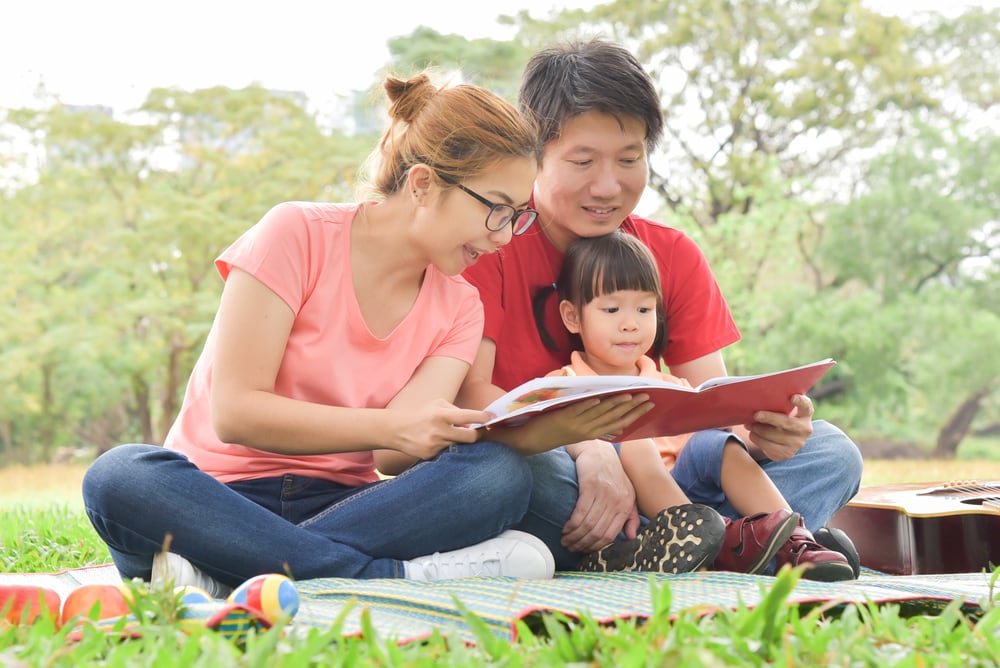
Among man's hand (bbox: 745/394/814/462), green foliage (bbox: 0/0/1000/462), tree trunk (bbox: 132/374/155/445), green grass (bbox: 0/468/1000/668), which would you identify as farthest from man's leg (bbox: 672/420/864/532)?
tree trunk (bbox: 132/374/155/445)

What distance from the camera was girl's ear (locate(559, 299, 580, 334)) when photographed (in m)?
2.77

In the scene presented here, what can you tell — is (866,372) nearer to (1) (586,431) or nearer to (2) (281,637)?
(1) (586,431)

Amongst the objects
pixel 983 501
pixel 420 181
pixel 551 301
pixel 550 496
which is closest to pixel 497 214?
pixel 420 181

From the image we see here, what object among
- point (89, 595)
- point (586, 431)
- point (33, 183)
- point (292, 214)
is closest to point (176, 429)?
point (292, 214)

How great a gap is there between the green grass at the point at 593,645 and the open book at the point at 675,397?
1.82 ft

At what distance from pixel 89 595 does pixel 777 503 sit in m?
1.59

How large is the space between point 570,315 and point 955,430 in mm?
11203

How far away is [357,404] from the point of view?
2.38 metres

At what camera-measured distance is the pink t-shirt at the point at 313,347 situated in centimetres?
230

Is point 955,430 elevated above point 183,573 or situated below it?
below

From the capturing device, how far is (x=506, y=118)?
238 centimetres

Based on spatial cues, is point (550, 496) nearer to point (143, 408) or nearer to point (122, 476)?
point (122, 476)

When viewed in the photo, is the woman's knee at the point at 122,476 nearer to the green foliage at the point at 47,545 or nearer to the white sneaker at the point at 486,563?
the white sneaker at the point at 486,563

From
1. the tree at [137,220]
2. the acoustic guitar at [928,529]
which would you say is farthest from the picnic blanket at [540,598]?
the tree at [137,220]
